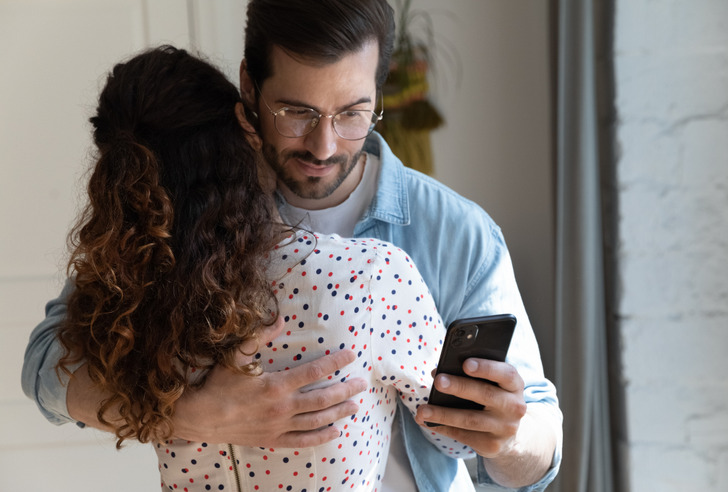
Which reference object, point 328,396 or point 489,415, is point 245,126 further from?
point 489,415

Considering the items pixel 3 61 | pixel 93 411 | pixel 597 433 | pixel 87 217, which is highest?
pixel 3 61

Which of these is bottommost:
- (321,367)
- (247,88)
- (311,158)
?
(321,367)

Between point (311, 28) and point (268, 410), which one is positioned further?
point (311, 28)

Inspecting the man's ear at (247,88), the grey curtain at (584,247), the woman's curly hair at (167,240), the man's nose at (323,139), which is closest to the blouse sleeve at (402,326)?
the woman's curly hair at (167,240)

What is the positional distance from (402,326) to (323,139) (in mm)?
427

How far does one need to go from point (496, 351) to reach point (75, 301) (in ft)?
1.94

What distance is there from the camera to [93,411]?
3.59ft

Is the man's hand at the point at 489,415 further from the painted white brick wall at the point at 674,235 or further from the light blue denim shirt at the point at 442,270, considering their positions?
the painted white brick wall at the point at 674,235

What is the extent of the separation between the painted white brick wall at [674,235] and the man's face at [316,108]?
0.94 metres

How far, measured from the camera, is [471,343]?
3.03 ft

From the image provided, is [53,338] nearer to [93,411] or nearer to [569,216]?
[93,411]

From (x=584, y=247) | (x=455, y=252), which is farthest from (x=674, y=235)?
(x=455, y=252)

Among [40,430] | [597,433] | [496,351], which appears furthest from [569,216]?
[40,430]

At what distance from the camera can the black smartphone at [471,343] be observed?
2.97ft
